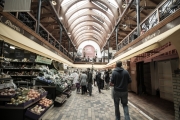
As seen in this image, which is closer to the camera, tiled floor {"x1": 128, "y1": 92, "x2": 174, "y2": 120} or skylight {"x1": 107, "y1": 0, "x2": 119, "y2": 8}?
tiled floor {"x1": 128, "y1": 92, "x2": 174, "y2": 120}

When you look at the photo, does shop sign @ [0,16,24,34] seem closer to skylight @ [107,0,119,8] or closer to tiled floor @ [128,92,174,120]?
tiled floor @ [128,92,174,120]

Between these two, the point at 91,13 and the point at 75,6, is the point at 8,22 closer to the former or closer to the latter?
the point at 75,6

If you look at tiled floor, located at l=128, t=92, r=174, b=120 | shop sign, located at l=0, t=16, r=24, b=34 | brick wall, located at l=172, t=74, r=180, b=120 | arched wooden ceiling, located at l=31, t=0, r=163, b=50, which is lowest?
tiled floor, located at l=128, t=92, r=174, b=120

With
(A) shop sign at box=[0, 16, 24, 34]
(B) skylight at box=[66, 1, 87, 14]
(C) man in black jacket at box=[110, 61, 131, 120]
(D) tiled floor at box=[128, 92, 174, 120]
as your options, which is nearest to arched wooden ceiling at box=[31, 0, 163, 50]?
(B) skylight at box=[66, 1, 87, 14]

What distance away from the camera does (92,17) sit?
23703 millimetres

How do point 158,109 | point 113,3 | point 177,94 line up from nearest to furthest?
point 177,94
point 158,109
point 113,3

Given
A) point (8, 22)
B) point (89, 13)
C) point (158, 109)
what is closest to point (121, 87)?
point (158, 109)

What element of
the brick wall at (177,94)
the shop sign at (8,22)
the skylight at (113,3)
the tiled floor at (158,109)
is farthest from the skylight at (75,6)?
the brick wall at (177,94)

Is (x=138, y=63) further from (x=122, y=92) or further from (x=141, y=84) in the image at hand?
(x=122, y=92)

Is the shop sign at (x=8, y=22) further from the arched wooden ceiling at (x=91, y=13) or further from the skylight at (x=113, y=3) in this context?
the skylight at (x=113, y=3)

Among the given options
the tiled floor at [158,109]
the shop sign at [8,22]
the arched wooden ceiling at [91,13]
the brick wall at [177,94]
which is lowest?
the tiled floor at [158,109]

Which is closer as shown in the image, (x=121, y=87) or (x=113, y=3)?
(x=121, y=87)

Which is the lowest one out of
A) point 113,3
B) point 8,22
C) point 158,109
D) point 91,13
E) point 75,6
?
point 158,109

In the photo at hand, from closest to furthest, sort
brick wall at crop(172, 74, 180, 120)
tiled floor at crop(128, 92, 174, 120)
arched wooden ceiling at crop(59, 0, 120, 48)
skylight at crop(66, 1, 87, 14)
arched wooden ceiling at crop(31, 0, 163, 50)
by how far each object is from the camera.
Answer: brick wall at crop(172, 74, 180, 120)
tiled floor at crop(128, 92, 174, 120)
arched wooden ceiling at crop(31, 0, 163, 50)
arched wooden ceiling at crop(59, 0, 120, 48)
skylight at crop(66, 1, 87, 14)
